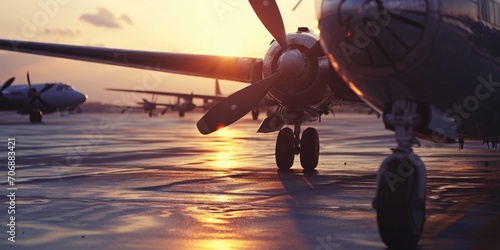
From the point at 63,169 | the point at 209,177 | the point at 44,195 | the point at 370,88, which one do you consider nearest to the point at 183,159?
the point at 63,169

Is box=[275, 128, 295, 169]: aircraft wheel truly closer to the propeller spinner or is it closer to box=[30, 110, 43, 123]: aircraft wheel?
the propeller spinner

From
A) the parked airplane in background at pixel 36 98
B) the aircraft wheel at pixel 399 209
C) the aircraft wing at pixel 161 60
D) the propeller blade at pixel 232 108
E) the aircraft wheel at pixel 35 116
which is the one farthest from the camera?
the parked airplane in background at pixel 36 98

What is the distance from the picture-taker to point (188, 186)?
14.9m

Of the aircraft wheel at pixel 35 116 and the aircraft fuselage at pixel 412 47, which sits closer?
the aircraft fuselage at pixel 412 47

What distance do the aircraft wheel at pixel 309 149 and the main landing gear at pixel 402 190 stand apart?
915cm

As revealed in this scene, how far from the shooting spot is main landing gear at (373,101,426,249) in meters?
8.38

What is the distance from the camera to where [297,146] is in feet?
61.1

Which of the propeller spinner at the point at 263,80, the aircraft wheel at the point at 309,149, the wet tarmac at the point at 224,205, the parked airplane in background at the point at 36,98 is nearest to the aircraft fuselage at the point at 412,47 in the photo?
the wet tarmac at the point at 224,205

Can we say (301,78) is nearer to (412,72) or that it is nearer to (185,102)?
(412,72)

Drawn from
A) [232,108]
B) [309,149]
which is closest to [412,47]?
[232,108]

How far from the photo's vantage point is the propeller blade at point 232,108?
1558 centimetres

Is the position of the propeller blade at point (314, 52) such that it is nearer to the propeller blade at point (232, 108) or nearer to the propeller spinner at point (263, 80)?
the propeller spinner at point (263, 80)

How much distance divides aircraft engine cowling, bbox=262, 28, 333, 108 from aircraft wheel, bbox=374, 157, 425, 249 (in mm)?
7485

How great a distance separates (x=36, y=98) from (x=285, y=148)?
5368 cm
